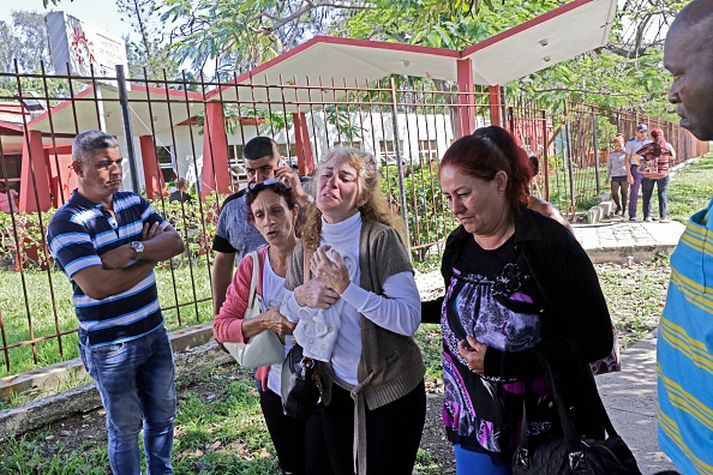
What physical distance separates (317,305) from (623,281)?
6473mm

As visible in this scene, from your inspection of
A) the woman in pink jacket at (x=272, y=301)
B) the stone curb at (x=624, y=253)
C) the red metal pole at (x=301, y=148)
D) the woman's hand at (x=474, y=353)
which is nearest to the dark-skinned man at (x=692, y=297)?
the woman's hand at (x=474, y=353)

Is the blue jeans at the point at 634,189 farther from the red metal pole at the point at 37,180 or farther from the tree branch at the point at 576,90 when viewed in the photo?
the red metal pole at the point at 37,180

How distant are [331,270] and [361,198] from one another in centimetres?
42

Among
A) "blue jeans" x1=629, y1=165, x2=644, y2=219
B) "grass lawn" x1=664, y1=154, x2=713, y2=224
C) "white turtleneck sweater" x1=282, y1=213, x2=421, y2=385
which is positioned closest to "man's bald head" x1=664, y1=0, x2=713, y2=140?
"white turtleneck sweater" x1=282, y1=213, x2=421, y2=385

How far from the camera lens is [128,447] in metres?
2.88

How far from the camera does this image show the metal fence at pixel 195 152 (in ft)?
16.7

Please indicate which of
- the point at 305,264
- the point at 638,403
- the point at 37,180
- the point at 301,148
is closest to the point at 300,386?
the point at 305,264

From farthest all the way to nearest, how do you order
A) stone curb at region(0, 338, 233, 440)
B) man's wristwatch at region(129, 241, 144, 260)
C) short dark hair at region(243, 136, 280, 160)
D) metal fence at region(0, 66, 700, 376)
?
1. metal fence at region(0, 66, 700, 376)
2. stone curb at region(0, 338, 233, 440)
3. short dark hair at region(243, 136, 280, 160)
4. man's wristwatch at region(129, 241, 144, 260)

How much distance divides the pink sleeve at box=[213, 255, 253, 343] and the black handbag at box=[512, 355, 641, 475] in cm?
124

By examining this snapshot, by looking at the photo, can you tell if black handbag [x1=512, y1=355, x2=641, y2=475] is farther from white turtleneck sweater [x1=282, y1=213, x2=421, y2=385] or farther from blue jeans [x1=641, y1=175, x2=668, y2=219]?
blue jeans [x1=641, y1=175, x2=668, y2=219]

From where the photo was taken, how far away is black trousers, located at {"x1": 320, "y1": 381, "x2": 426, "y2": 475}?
2154 mm

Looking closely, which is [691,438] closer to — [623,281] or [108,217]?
[108,217]

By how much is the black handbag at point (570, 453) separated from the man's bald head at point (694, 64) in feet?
2.99

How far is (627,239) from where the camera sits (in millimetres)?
9000
